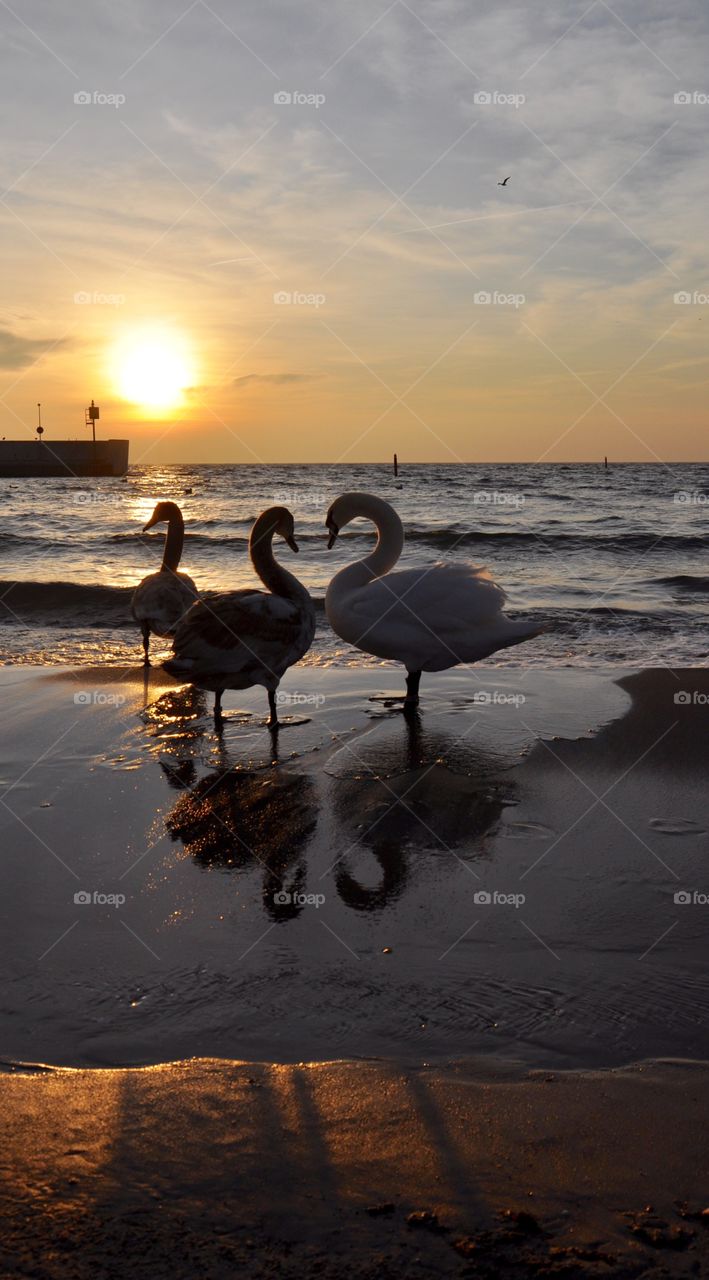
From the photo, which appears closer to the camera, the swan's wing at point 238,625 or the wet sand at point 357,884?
the wet sand at point 357,884

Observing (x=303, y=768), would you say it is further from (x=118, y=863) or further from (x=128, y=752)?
(x=118, y=863)

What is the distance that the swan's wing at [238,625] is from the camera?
23.5ft

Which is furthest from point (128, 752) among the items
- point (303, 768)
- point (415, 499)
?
point (415, 499)

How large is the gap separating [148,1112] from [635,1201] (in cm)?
121

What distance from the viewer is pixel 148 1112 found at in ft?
8.84

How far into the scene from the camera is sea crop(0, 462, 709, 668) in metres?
12.2
